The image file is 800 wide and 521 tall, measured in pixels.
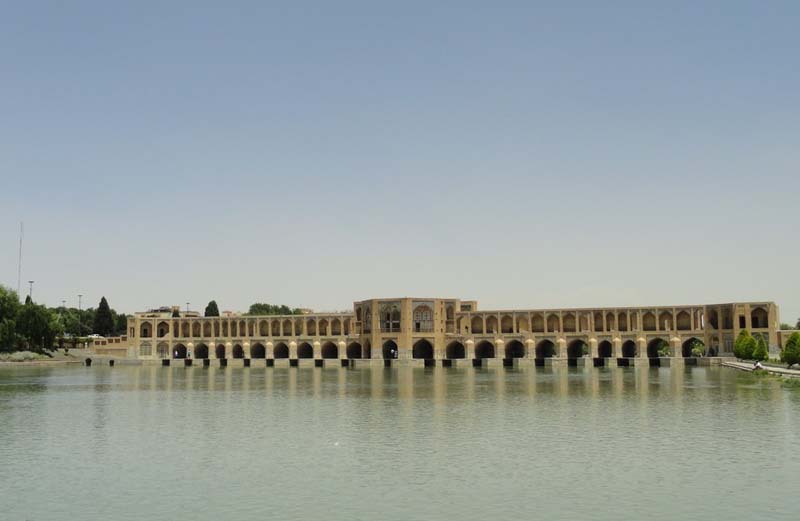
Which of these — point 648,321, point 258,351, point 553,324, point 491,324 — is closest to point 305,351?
point 258,351

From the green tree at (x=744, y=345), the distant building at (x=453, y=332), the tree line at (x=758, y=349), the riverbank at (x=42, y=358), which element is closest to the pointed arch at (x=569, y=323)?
the distant building at (x=453, y=332)

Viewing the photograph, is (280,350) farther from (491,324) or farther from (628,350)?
(628,350)

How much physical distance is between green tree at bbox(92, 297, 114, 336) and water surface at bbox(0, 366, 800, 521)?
258ft

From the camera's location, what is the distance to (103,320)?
122m

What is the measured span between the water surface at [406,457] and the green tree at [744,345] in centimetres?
2836

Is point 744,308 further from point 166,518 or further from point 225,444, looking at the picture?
point 166,518

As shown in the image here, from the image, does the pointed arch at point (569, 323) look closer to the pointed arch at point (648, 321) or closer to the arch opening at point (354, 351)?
the pointed arch at point (648, 321)

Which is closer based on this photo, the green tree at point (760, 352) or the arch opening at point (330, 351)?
the green tree at point (760, 352)

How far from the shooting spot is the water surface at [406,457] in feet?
59.6

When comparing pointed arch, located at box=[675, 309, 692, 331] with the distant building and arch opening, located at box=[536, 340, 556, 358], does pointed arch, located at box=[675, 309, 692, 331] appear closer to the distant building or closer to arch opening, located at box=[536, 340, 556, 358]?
the distant building

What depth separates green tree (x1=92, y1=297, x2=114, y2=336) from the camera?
4787 inches

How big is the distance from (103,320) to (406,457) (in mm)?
107175

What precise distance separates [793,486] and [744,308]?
66.9 m

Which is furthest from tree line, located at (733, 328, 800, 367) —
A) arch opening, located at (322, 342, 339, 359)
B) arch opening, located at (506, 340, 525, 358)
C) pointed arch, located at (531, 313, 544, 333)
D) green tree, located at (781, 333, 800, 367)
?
arch opening, located at (322, 342, 339, 359)
